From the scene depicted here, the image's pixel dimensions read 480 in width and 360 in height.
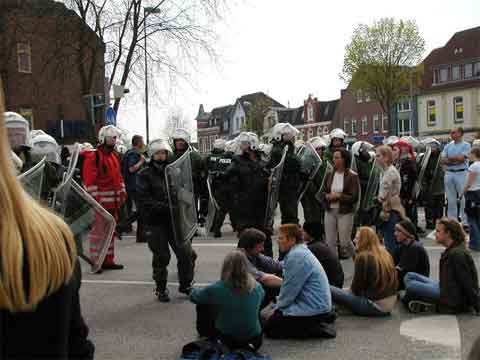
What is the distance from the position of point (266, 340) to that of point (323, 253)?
1350 millimetres

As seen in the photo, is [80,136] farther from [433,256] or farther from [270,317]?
[270,317]

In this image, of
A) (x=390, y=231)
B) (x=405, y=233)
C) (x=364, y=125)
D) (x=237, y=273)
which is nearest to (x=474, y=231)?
(x=390, y=231)

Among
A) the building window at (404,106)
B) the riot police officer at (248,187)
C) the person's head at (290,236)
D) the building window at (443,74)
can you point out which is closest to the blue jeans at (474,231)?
the riot police officer at (248,187)

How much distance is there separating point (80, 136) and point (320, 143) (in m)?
26.5

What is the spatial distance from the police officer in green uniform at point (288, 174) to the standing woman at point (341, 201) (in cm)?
48

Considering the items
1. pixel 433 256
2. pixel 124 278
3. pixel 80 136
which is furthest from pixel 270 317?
pixel 80 136

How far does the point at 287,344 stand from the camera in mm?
5621

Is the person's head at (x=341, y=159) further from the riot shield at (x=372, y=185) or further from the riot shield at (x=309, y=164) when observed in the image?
the riot shield at (x=372, y=185)

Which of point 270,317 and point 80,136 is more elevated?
point 80,136

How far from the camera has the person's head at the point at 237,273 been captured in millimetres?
5109

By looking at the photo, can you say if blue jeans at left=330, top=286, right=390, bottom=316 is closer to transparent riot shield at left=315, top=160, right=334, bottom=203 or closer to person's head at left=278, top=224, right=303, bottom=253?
person's head at left=278, top=224, right=303, bottom=253

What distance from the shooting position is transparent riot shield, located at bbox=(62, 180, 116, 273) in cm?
641

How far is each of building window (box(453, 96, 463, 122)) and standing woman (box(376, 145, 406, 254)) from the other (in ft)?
166

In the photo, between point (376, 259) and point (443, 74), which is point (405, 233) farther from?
point (443, 74)
